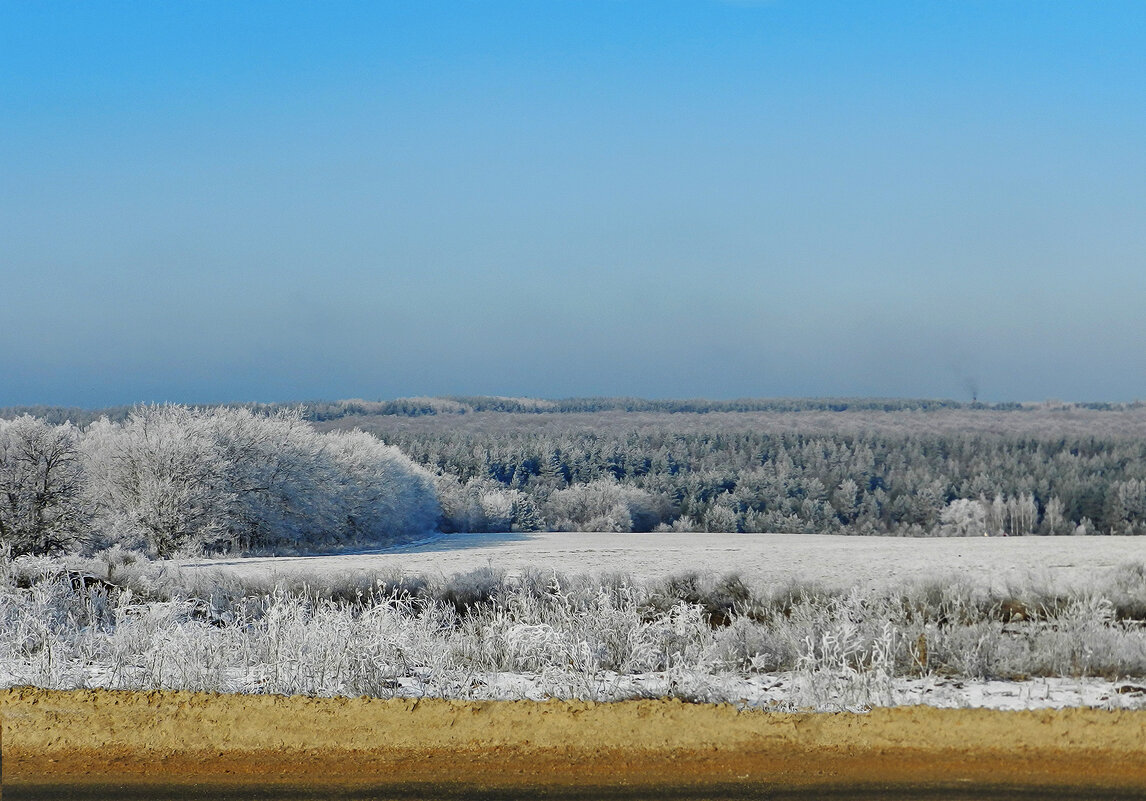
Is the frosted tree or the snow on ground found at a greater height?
the snow on ground

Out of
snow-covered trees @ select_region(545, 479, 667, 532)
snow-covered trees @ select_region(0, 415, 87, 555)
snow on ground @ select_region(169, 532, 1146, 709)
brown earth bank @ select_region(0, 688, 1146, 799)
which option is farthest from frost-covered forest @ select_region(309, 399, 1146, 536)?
brown earth bank @ select_region(0, 688, 1146, 799)

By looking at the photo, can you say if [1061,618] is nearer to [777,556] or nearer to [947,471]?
[777,556]

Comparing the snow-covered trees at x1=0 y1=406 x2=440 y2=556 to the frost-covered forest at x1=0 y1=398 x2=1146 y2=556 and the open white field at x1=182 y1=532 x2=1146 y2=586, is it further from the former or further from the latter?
the open white field at x1=182 y1=532 x2=1146 y2=586

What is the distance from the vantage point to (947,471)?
76375mm

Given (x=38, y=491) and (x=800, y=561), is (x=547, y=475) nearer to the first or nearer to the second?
(x=38, y=491)

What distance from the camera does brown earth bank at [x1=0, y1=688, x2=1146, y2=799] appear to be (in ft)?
23.9

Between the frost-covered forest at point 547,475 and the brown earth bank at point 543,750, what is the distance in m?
21.1

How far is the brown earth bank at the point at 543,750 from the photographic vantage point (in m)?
7.27

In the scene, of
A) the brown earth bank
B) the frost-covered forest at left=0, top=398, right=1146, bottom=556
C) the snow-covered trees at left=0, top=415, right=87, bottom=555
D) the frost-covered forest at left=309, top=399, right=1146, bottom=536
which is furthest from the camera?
the frost-covered forest at left=309, top=399, right=1146, bottom=536

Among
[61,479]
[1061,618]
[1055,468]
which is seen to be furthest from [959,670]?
[1055,468]

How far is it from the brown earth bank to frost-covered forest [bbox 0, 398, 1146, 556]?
69.3ft

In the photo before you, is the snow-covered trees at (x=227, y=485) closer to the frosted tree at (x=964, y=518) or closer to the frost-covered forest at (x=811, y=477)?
the frost-covered forest at (x=811, y=477)

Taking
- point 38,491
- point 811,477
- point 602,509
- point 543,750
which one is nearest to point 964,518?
point 811,477

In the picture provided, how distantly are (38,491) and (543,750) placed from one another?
2475 centimetres
